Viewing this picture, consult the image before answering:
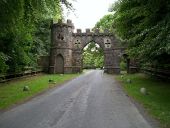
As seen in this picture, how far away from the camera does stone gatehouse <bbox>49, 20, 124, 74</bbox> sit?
48.9m

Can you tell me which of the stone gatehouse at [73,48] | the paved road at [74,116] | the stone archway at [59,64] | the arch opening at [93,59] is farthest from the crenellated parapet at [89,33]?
the paved road at [74,116]

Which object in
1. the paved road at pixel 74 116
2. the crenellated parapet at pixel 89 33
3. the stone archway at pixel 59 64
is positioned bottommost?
the paved road at pixel 74 116

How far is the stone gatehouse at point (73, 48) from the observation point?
1927 inches

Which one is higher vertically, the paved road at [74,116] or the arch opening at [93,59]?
the arch opening at [93,59]

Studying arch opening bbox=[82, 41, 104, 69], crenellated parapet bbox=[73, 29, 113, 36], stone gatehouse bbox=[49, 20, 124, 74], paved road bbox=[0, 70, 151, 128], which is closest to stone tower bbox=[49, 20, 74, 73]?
stone gatehouse bbox=[49, 20, 124, 74]

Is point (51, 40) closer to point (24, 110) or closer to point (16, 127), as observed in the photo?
point (24, 110)

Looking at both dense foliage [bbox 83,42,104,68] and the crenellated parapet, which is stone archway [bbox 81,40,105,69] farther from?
the crenellated parapet

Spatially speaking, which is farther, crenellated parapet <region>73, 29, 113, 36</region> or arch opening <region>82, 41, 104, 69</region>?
arch opening <region>82, 41, 104, 69</region>

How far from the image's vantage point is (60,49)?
48875 millimetres

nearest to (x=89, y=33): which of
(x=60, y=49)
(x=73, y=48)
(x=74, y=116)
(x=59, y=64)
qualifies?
(x=73, y=48)

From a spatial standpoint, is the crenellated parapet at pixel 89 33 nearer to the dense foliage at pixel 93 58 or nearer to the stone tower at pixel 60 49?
the stone tower at pixel 60 49

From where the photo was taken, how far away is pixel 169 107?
13.3m

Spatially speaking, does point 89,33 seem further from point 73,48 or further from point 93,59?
point 93,59

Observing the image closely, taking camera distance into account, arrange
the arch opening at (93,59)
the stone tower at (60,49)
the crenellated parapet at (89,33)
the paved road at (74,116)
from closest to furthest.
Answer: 1. the paved road at (74,116)
2. the stone tower at (60,49)
3. the crenellated parapet at (89,33)
4. the arch opening at (93,59)
